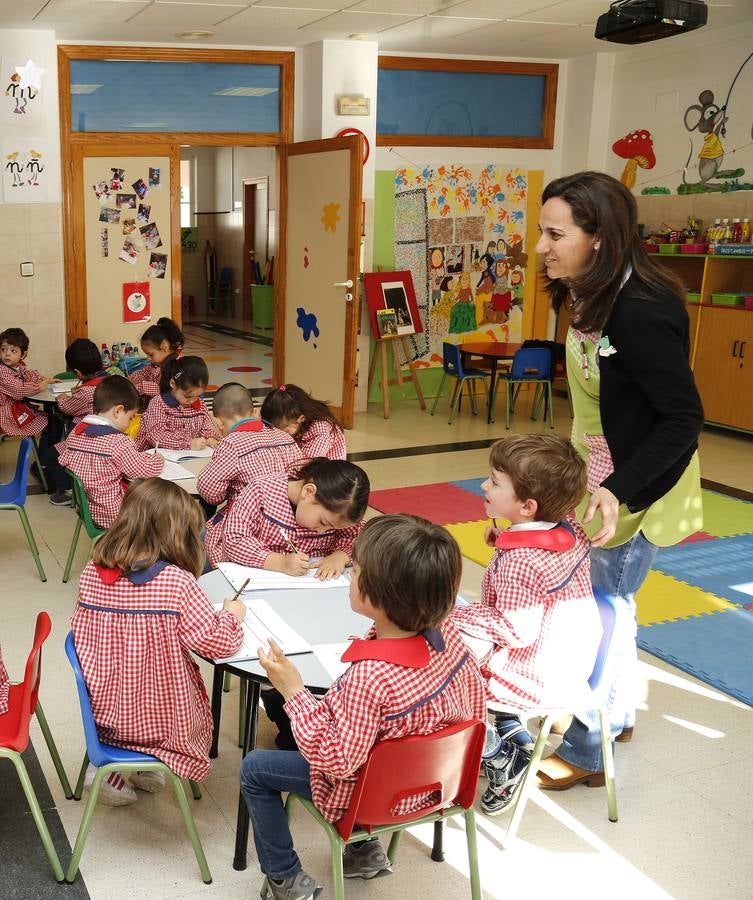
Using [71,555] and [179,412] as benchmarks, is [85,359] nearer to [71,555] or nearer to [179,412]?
[179,412]

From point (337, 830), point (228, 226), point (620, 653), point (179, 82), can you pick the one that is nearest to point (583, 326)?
point (620, 653)

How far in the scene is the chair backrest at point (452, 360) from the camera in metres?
8.20

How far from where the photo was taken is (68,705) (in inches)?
132

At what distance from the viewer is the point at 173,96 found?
25.8 feet

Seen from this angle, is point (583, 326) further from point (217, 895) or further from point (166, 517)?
point (217, 895)

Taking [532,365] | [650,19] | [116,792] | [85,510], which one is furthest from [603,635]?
[532,365]

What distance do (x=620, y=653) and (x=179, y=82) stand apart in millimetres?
6620

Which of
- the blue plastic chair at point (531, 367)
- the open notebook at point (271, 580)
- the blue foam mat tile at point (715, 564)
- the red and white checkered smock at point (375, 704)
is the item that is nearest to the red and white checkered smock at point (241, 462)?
the open notebook at point (271, 580)

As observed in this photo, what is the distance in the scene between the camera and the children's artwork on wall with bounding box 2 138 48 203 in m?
7.23

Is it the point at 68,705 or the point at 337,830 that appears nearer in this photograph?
the point at 337,830

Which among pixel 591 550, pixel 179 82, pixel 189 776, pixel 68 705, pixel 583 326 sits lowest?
pixel 68 705

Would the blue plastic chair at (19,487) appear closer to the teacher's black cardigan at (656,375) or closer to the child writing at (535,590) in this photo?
the child writing at (535,590)

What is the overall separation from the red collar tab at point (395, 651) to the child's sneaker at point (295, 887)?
28.4 inches

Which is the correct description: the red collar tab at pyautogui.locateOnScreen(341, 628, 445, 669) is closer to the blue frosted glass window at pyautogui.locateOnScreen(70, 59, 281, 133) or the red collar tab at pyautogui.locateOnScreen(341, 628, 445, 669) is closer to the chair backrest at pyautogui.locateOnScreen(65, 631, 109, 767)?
the chair backrest at pyautogui.locateOnScreen(65, 631, 109, 767)
